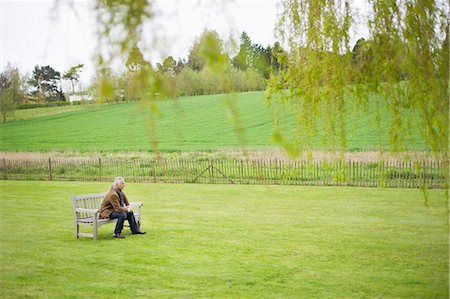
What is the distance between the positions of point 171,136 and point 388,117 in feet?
111

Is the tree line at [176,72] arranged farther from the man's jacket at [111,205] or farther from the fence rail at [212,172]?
the fence rail at [212,172]

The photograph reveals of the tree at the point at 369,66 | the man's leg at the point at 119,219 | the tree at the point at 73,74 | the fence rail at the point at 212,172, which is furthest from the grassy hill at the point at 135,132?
the tree at the point at 73,74

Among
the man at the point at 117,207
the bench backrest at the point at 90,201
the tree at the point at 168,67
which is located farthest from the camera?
the bench backrest at the point at 90,201

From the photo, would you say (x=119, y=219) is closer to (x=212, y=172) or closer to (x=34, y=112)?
(x=212, y=172)

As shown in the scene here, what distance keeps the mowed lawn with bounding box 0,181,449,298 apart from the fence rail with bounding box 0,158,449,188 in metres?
2.70

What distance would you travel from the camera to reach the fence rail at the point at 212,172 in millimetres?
18797

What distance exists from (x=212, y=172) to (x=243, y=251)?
1287cm

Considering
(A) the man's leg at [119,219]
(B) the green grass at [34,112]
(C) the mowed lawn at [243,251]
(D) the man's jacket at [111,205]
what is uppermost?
Answer: (B) the green grass at [34,112]

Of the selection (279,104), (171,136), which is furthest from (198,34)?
→ (171,136)

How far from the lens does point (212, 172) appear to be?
22000 millimetres

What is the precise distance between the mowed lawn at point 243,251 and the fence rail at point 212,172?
2.70m

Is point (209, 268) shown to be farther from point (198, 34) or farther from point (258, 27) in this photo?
point (198, 34)

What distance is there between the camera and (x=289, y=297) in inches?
260

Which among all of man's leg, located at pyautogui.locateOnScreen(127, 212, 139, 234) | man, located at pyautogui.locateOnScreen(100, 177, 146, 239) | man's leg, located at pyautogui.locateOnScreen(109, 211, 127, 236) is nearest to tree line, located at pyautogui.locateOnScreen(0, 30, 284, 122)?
man, located at pyautogui.locateOnScreen(100, 177, 146, 239)
